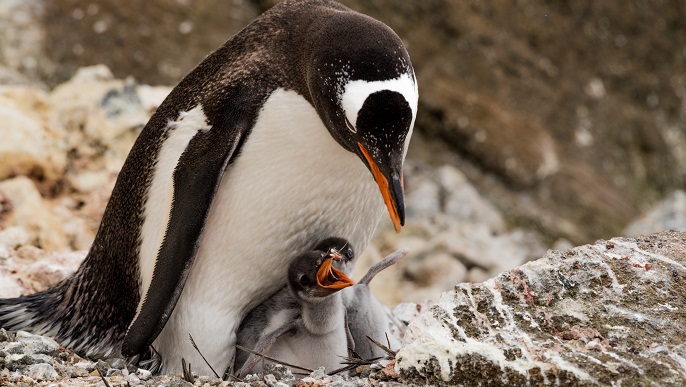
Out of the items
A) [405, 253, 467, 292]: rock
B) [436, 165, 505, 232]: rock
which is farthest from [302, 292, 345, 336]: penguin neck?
[436, 165, 505, 232]: rock

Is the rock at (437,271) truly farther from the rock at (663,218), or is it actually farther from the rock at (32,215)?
the rock at (32,215)

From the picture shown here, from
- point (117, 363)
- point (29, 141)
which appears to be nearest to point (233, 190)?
point (117, 363)

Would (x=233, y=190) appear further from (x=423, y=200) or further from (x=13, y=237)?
(x=423, y=200)

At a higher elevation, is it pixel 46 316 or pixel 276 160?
pixel 276 160

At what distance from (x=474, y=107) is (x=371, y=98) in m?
7.57

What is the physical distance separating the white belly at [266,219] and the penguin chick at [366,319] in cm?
21

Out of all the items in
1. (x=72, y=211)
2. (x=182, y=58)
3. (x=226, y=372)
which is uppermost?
(x=182, y=58)

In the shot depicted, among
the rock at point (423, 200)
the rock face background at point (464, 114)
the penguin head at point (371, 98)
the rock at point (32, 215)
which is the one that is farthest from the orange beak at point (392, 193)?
the rock at point (423, 200)

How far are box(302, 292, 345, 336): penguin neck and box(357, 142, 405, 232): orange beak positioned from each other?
80cm

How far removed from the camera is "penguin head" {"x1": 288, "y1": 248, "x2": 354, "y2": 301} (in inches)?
153

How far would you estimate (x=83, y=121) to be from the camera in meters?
6.71

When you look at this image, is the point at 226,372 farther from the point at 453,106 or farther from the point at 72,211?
the point at 453,106

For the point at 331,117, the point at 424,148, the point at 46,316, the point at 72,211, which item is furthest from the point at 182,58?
the point at 331,117

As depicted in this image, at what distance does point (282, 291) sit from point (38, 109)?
3.31 m
